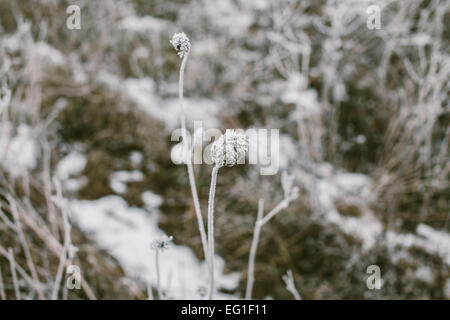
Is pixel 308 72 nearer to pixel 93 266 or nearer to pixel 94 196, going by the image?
pixel 94 196

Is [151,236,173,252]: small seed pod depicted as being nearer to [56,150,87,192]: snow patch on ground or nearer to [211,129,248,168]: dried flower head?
[211,129,248,168]: dried flower head

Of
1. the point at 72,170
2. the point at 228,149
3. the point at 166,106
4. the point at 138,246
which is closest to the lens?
the point at 228,149

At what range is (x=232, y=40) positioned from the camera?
291 cm

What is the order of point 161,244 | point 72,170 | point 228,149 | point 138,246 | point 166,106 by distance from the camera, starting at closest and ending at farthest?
point 228,149, point 161,244, point 138,246, point 72,170, point 166,106

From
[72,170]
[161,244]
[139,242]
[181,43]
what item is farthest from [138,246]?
[181,43]

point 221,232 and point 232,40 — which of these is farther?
point 232,40

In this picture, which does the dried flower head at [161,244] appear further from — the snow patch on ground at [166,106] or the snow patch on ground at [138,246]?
the snow patch on ground at [166,106]

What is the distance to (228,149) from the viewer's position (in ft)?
2.55

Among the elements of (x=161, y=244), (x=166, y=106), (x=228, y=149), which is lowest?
(x=161, y=244)

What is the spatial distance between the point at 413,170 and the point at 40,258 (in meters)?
2.20

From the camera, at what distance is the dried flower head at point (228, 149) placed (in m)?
0.78

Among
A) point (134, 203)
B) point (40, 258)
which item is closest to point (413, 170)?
point (134, 203)

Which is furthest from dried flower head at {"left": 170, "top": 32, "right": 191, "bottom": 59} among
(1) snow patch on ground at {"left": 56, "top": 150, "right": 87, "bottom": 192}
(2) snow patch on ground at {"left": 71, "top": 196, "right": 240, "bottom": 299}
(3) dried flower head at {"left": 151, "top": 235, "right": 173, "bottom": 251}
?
(1) snow patch on ground at {"left": 56, "top": 150, "right": 87, "bottom": 192}

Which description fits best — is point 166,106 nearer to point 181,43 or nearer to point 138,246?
point 138,246
